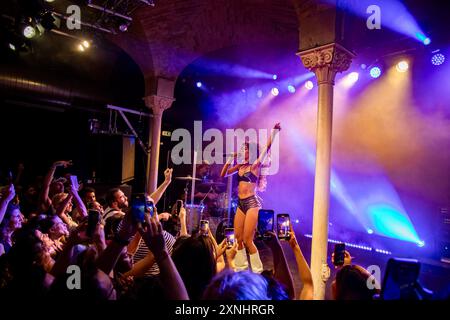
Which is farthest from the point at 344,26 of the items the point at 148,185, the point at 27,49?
the point at 148,185

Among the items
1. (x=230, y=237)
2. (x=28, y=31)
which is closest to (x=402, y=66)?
(x=230, y=237)

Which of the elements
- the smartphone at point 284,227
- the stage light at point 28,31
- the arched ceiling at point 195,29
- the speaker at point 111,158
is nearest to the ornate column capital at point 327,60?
the arched ceiling at point 195,29

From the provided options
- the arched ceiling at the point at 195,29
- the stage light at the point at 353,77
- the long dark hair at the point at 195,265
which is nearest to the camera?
the long dark hair at the point at 195,265

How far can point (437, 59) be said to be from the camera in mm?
7324

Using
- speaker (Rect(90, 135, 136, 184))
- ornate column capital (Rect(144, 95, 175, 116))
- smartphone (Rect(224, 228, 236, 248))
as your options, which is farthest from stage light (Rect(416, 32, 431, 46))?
speaker (Rect(90, 135, 136, 184))

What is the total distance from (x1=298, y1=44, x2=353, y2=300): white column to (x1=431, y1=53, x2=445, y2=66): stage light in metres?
3.76

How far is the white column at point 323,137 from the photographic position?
4660 millimetres

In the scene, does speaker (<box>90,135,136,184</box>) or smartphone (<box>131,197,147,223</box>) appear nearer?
smartphone (<box>131,197,147,223</box>)

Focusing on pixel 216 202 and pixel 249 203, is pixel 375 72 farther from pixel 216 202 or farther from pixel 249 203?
pixel 249 203

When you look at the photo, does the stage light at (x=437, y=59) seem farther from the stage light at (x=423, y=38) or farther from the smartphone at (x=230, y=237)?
the smartphone at (x=230, y=237)

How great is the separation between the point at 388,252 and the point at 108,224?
609 centimetres

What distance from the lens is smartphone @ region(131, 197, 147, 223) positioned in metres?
1.55

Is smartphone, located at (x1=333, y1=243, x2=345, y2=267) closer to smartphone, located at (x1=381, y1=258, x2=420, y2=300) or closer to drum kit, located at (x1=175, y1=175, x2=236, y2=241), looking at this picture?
smartphone, located at (x1=381, y1=258, x2=420, y2=300)

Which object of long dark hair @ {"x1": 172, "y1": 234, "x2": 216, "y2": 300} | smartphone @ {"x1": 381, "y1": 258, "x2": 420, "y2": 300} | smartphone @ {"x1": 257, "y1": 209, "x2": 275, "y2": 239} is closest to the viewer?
smartphone @ {"x1": 381, "y1": 258, "x2": 420, "y2": 300}
